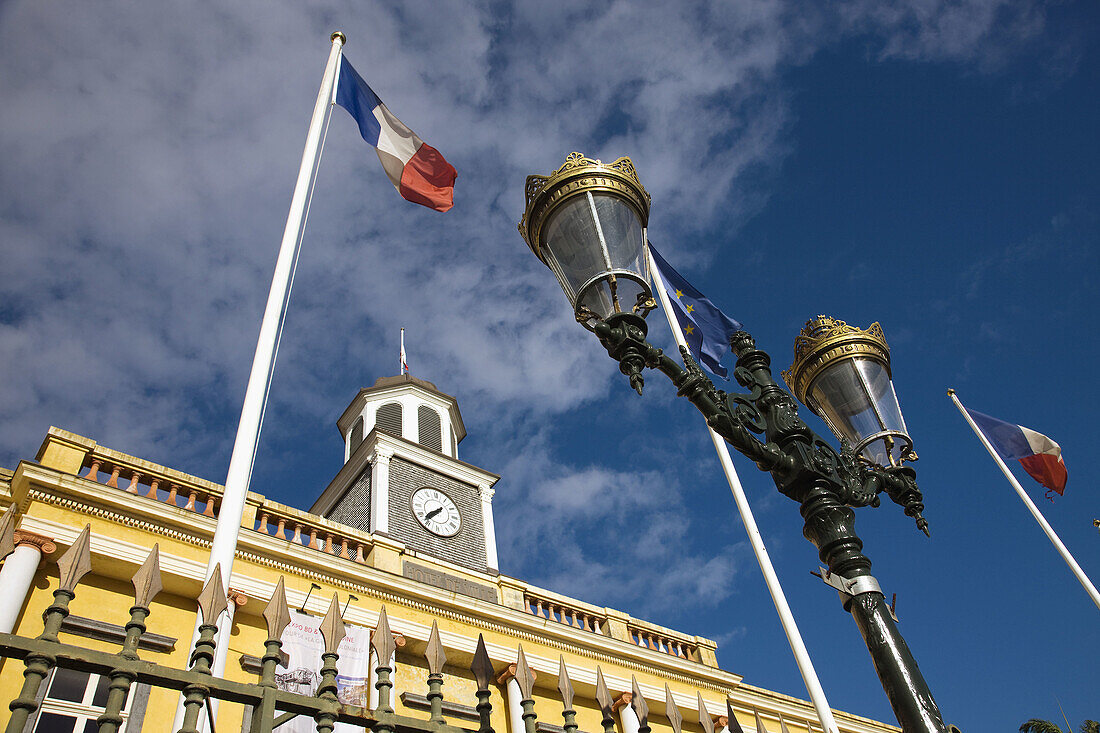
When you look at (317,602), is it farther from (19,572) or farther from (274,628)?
(274,628)

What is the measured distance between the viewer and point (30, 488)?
10.8 meters

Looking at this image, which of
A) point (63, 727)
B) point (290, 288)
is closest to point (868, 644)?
point (290, 288)

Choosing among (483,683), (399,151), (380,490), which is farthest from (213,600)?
(380,490)

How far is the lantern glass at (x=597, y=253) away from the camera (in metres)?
4.86

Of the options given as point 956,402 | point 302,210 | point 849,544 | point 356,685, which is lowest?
point 849,544

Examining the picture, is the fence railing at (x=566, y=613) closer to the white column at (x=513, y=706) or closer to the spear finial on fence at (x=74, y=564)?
the white column at (x=513, y=706)

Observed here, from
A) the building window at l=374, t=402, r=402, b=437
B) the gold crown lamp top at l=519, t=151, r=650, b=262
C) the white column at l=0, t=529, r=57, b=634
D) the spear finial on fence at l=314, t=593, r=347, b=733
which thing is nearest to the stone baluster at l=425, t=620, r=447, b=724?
the spear finial on fence at l=314, t=593, r=347, b=733

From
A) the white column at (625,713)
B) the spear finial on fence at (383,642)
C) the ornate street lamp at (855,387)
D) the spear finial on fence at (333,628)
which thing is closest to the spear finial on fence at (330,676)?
the spear finial on fence at (333,628)

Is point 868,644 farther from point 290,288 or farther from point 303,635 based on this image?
point 303,635

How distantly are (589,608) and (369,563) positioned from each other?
5290mm

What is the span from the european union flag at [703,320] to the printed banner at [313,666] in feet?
24.1

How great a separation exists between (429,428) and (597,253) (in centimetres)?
2092

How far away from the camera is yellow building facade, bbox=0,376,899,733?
1030 cm

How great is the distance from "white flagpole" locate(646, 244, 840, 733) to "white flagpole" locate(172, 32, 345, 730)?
601 centimetres
